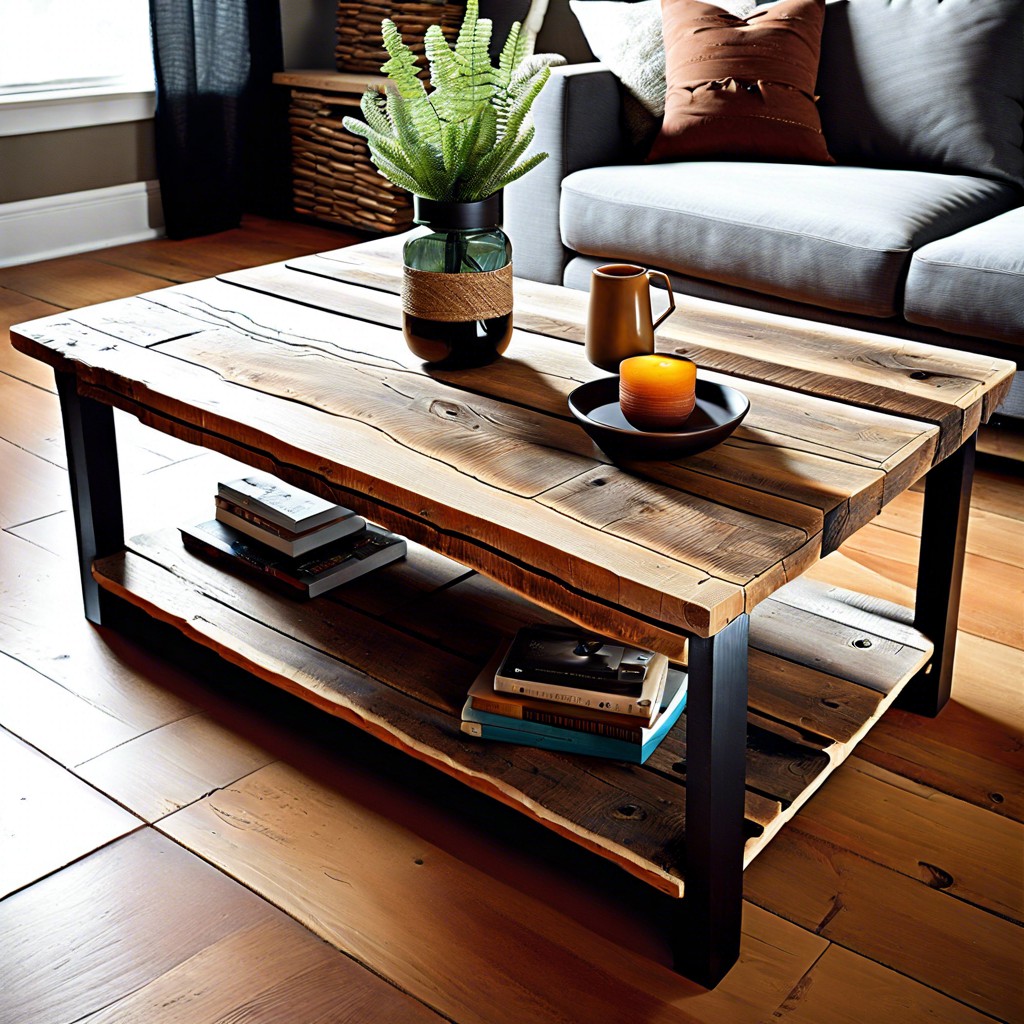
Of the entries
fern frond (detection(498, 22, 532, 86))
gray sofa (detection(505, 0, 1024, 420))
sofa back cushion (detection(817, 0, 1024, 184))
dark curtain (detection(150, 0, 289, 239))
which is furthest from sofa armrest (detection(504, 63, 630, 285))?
dark curtain (detection(150, 0, 289, 239))

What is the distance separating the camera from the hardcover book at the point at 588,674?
1267 millimetres

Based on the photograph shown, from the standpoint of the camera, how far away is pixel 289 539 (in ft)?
5.41

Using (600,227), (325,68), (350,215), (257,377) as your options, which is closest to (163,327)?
(257,377)

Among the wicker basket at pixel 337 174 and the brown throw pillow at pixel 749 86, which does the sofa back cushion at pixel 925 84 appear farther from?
the wicker basket at pixel 337 174

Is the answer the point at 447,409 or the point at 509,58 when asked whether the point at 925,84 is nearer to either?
the point at 509,58

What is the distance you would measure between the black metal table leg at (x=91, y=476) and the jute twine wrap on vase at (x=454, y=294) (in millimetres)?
490

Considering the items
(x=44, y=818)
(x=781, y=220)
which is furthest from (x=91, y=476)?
(x=781, y=220)

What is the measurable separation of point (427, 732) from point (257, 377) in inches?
19.9

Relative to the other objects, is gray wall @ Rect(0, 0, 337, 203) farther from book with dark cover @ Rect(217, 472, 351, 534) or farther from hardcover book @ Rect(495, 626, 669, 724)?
hardcover book @ Rect(495, 626, 669, 724)

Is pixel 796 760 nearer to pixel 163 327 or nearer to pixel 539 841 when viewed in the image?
pixel 539 841

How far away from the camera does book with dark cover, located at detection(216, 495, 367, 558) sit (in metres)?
1.65

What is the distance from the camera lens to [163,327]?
165 cm

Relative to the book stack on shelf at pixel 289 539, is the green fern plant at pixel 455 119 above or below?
above

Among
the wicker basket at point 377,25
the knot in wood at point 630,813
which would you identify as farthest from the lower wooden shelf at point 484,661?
the wicker basket at point 377,25
